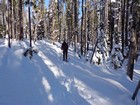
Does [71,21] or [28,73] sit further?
[71,21]

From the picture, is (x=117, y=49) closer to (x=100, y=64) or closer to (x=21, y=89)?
(x=100, y=64)

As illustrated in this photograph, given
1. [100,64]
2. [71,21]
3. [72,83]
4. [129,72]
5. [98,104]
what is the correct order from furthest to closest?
[71,21], [100,64], [129,72], [72,83], [98,104]

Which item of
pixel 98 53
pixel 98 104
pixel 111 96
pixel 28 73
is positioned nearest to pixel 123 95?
pixel 111 96

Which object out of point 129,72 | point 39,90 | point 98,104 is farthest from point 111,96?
point 129,72

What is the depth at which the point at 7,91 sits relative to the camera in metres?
14.7

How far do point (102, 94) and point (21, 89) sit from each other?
3.96m

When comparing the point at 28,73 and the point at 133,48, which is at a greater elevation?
the point at 133,48

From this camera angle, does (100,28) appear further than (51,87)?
Yes

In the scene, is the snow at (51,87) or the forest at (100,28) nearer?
the snow at (51,87)

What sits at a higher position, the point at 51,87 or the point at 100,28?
the point at 100,28

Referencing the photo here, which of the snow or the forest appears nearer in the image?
the snow

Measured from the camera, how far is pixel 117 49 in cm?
2811

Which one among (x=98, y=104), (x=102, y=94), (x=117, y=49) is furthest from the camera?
(x=117, y=49)

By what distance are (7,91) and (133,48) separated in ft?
29.3
